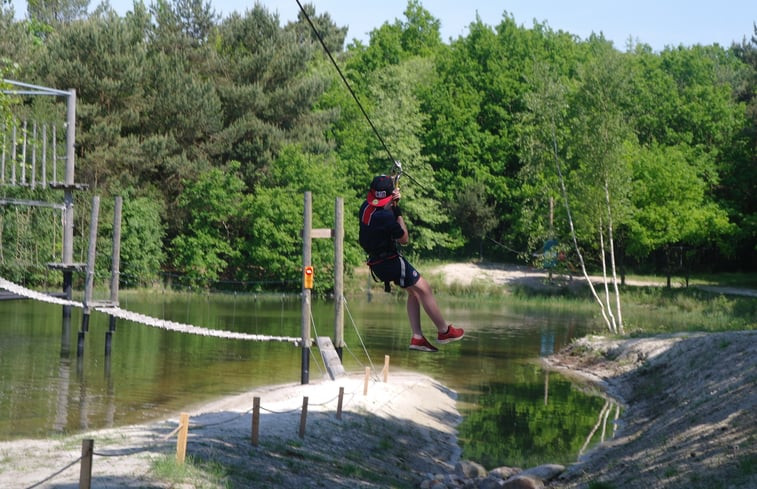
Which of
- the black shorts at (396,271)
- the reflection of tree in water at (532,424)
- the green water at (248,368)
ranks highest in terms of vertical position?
the black shorts at (396,271)

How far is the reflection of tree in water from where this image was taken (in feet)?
66.2

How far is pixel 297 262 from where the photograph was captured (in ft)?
179

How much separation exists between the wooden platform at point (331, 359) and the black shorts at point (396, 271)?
14.5 m

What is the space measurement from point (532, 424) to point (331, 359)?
17.7ft

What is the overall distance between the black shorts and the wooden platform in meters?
14.5

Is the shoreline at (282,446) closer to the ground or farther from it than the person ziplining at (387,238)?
closer to the ground

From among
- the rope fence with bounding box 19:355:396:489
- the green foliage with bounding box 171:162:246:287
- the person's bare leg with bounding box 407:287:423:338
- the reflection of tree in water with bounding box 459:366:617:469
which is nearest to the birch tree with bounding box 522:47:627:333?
the reflection of tree in water with bounding box 459:366:617:469

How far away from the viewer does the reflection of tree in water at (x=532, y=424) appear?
2018cm

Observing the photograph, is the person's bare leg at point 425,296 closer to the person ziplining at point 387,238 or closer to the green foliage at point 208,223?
the person ziplining at point 387,238

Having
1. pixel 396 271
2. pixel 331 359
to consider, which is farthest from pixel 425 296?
pixel 331 359

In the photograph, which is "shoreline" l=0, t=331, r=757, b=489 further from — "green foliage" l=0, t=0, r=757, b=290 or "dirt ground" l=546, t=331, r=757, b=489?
"green foliage" l=0, t=0, r=757, b=290

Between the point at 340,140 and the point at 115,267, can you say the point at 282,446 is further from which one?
the point at 340,140

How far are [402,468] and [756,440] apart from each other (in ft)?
19.8

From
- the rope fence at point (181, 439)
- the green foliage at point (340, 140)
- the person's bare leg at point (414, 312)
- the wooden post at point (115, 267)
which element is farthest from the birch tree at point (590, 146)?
the person's bare leg at point (414, 312)
